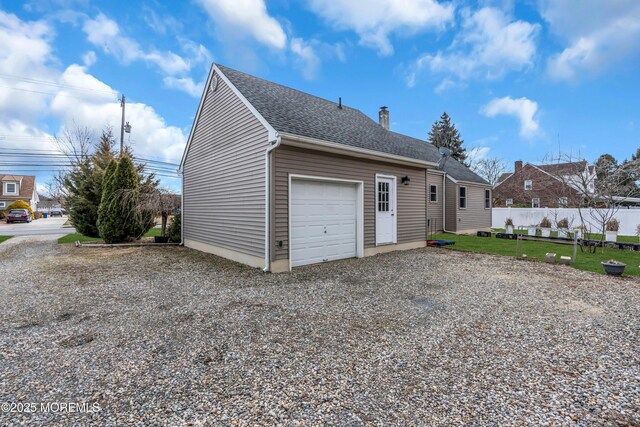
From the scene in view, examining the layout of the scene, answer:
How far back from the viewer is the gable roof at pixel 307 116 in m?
7.04

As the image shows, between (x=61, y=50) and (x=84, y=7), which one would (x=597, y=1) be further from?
(x=61, y=50)

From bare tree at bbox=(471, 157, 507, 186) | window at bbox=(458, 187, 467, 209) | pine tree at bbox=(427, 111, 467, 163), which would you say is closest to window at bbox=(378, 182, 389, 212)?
window at bbox=(458, 187, 467, 209)

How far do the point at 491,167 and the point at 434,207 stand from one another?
22.3 metres

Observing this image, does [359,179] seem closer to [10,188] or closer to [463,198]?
[463,198]

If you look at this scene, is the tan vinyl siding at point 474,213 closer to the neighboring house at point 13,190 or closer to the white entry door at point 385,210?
the white entry door at point 385,210

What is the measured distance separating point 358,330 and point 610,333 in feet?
9.64

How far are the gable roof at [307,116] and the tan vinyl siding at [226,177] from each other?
39 cm

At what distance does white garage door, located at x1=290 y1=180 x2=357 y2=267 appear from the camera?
6.95 m

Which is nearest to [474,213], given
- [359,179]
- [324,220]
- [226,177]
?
[359,179]

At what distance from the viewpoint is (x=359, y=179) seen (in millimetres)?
8148

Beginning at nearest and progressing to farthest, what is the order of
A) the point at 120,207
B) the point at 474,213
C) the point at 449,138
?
the point at 120,207 → the point at 474,213 → the point at 449,138

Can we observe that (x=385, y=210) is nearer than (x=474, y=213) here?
Yes

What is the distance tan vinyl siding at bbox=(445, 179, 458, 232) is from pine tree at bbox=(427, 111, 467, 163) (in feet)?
63.1

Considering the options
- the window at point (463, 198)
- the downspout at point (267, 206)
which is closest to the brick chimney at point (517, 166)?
the window at point (463, 198)
